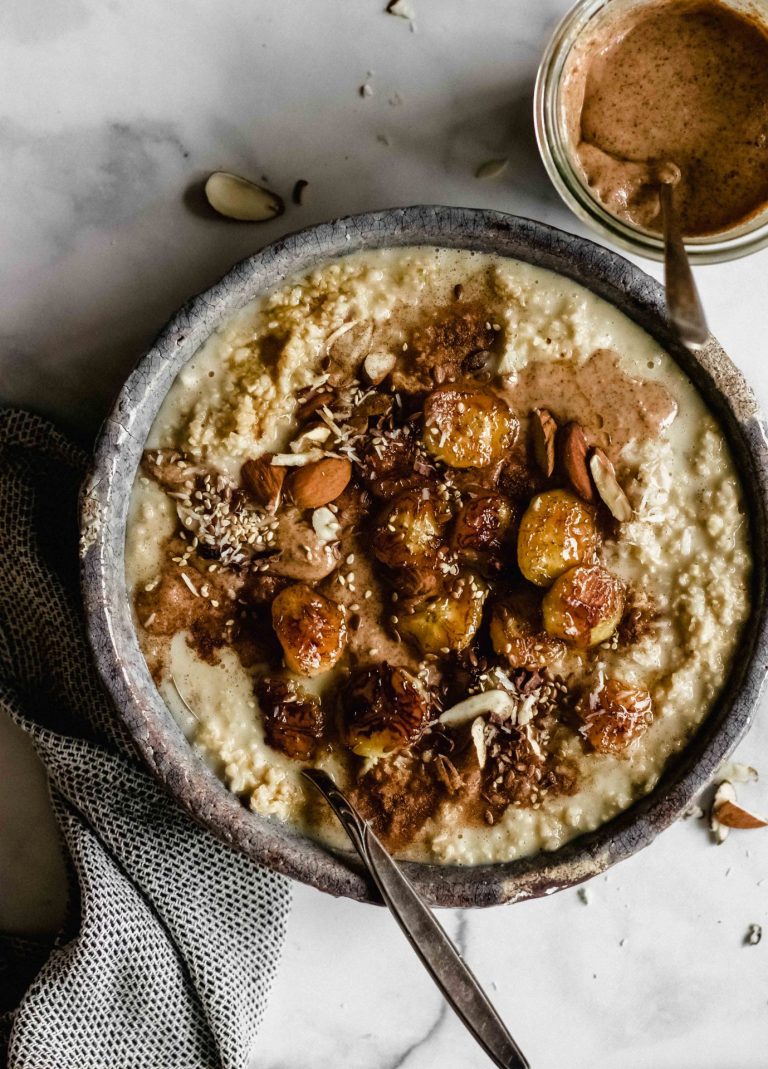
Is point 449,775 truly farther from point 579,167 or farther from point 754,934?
point 579,167

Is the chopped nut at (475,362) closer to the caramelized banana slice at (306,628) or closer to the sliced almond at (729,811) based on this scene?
the caramelized banana slice at (306,628)

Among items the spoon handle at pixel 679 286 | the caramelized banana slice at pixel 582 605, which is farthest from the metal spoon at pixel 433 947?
the spoon handle at pixel 679 286

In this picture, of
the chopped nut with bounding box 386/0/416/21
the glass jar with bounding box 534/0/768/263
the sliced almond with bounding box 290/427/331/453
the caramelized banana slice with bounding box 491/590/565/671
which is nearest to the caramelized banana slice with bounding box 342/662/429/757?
the caramelized banana slice with bounding box 491/590/565/671

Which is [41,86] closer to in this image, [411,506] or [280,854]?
[411,506]

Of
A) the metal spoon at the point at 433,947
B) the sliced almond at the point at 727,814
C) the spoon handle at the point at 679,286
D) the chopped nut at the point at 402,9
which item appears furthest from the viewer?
the sliced almond at the point at 727,814

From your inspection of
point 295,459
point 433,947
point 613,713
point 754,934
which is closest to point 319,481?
point 295,459

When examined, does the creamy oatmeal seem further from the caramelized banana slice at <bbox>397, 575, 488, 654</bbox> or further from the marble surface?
the marble surface

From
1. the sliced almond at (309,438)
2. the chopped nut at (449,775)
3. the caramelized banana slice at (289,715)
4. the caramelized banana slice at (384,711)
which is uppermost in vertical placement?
the sliced almond at (309,438)
